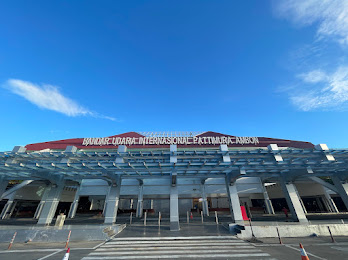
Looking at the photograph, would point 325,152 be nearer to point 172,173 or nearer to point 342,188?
point 342,188

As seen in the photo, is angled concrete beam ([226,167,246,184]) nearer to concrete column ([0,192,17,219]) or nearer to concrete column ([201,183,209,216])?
concrete column ([201,183,209,216])

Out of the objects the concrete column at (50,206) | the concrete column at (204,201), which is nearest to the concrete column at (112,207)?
the concrete column at (50,206)

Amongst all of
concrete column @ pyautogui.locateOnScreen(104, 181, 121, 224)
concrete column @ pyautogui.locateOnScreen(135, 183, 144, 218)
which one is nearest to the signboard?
concrete column @ pyautogui.locateOnScreen(135, 183, 144, 218)

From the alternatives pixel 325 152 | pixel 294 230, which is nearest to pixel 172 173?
pixel 294 230

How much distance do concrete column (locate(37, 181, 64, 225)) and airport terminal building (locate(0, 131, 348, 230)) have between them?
0.38ft

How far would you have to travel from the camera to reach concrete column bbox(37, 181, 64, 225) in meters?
20.0

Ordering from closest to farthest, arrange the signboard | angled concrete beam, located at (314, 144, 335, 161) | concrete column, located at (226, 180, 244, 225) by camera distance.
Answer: angled concrete beam, located at (314, 144, 335, 161) → concrete column, located at (226, 180, 244, 225) → the signboard

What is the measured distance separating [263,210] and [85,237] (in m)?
36.9

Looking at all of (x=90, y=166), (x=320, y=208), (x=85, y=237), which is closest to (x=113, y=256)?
(x=85, y=237)

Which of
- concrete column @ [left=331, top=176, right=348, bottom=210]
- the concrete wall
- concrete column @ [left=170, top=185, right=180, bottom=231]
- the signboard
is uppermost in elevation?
the signboard

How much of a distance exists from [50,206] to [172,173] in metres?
17.7

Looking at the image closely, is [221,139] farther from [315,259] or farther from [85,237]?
[85,237]

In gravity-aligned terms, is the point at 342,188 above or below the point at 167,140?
below

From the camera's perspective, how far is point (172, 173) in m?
19.0
